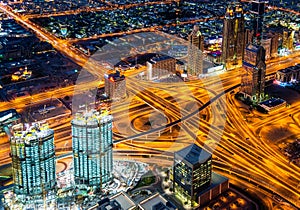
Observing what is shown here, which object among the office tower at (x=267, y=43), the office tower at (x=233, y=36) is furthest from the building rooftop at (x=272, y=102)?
the office tower at (x=267, y=43)

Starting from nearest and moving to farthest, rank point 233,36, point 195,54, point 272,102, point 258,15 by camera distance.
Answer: point 272,102, point 195,54, point 233,36, point 258,15

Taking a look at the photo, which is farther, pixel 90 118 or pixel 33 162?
pixel 90 118

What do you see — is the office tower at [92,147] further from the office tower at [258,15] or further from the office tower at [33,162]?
the office tower at [258,15]

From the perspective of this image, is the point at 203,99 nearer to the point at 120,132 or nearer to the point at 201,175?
the point at 120,132

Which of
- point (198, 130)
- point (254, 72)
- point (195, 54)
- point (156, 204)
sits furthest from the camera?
point (195, 54)

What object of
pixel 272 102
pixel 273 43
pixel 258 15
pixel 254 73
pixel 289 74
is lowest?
pixel 272 102

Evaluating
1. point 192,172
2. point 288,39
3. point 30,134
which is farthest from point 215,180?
point 288,39

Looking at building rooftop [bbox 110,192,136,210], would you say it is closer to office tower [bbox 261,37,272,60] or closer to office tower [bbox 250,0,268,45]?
office tower [bbox 250,0,268,45]

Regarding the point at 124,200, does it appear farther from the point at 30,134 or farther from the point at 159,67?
the point at 159,67
